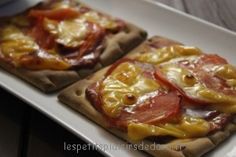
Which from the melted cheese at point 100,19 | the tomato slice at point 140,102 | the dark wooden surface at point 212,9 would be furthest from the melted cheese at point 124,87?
the dark wooden surface at point 212,9

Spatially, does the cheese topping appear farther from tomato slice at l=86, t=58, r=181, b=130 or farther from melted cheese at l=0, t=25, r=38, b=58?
tomato slice at l=86, t=58, r=181, b=130

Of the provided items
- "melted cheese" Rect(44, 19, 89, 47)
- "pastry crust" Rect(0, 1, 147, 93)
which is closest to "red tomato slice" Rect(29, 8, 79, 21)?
"melted cheese" Rect(44, 19, 89, 47)

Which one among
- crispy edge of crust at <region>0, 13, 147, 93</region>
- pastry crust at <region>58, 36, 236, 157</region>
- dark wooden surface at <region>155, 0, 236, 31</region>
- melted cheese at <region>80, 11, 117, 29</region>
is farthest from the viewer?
dark wooden surface at <region>155, 0, 236, 31</region>

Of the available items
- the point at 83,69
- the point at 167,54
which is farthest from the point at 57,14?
the point at 167,54

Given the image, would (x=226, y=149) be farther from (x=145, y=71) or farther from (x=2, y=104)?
(x=2, y=104)

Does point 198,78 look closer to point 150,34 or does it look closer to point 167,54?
point 167,54

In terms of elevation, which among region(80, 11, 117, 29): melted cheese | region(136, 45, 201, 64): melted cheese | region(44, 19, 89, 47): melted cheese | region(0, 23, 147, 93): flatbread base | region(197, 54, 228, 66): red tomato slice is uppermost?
region(197, 54, 228, 66): red tomato slice
